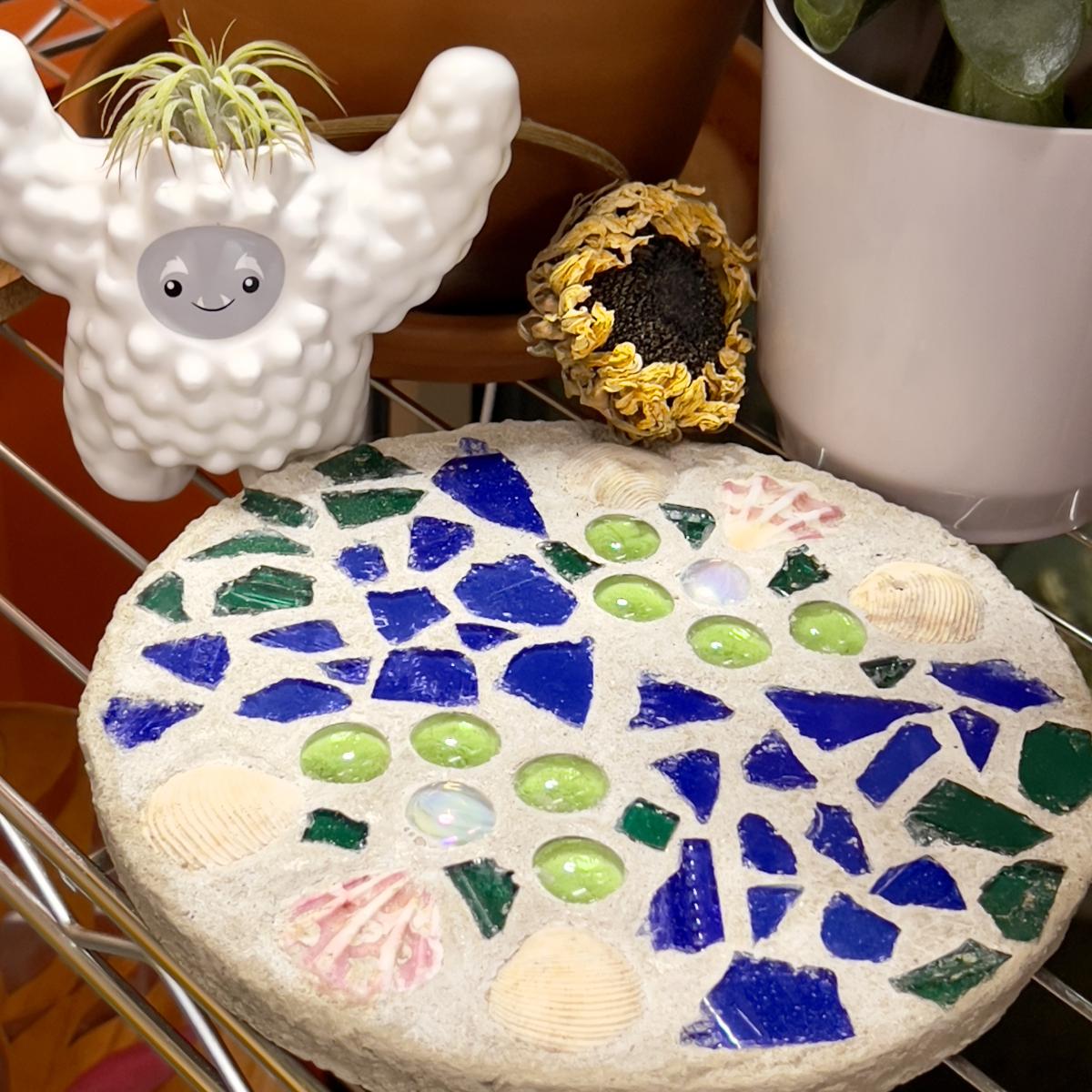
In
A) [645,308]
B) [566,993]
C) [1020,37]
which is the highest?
[1020,37]

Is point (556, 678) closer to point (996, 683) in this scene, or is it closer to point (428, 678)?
point (428, 678)

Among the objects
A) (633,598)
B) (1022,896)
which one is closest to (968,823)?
(1022,896)

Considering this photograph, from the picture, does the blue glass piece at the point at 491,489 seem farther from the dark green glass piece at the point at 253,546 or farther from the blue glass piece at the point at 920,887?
the blue glass piece at the point at 920,887

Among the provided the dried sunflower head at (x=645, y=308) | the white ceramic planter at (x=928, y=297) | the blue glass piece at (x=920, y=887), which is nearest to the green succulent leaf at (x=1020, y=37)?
the white ceramic planter at (x=928, y=297)

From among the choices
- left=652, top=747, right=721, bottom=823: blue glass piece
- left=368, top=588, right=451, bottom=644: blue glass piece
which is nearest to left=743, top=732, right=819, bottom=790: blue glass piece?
left=652, top=747, right=721, bottom=823: blue glass piece

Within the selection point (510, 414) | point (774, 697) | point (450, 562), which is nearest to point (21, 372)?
point (510, 414)

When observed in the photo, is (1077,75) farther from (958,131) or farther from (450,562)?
(450,562)

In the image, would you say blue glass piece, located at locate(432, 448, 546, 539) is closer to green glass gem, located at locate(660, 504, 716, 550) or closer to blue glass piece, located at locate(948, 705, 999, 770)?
green glass gem, located at locate(660, 504, 716, 550)
